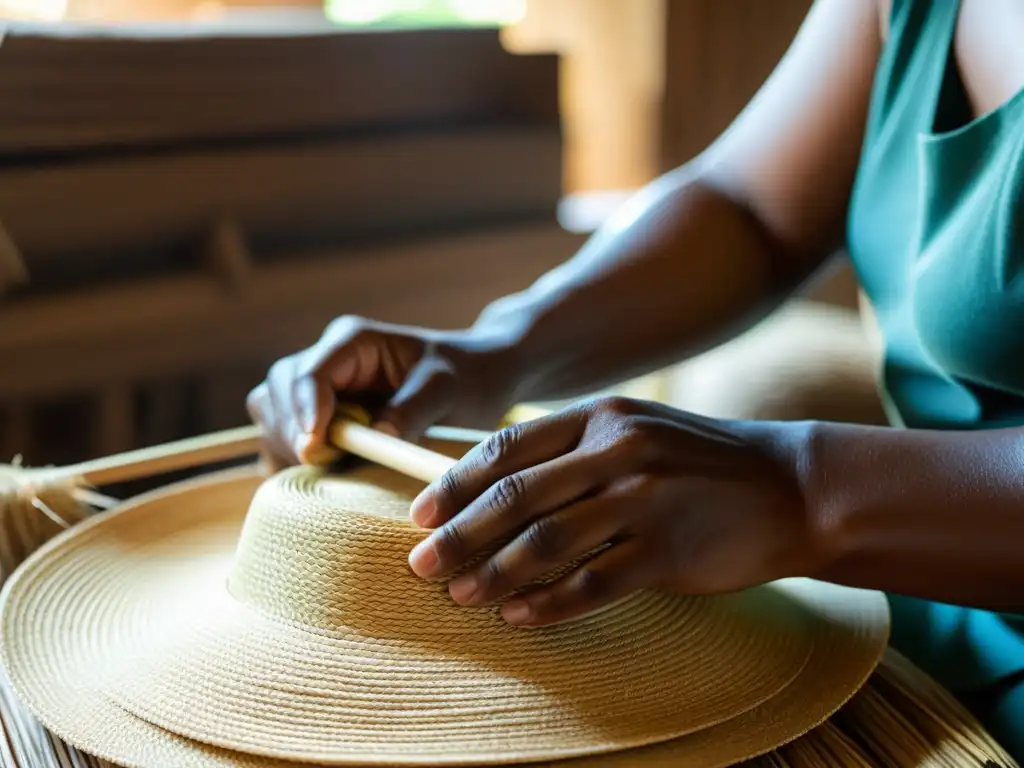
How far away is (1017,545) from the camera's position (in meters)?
0.58

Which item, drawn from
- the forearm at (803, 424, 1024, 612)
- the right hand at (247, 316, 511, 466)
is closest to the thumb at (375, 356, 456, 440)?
the right hand at (247, 316, 511, 466)

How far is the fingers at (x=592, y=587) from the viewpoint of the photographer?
56 centimetres

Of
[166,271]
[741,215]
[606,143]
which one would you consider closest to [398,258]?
[166,271]

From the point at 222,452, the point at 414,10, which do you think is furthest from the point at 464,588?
the point at 414,10

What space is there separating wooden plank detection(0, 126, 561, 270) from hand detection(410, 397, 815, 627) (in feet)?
2.23

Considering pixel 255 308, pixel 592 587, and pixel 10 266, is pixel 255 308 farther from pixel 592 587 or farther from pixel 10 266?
pixel 592 587

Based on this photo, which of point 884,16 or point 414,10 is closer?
point 884,16

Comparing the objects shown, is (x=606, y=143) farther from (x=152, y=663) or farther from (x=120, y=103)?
(x=152, y=663)

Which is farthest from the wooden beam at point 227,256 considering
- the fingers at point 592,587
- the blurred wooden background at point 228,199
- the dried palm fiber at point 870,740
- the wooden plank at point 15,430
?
the fingers at point 592,587

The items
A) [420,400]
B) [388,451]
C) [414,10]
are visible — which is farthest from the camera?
[414,10]

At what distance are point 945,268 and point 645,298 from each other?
26 centimetres

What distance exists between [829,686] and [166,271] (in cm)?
83

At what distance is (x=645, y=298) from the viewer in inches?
35.4

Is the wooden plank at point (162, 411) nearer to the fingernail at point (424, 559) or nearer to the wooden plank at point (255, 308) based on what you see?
the wooden plank at point (255, 308)
